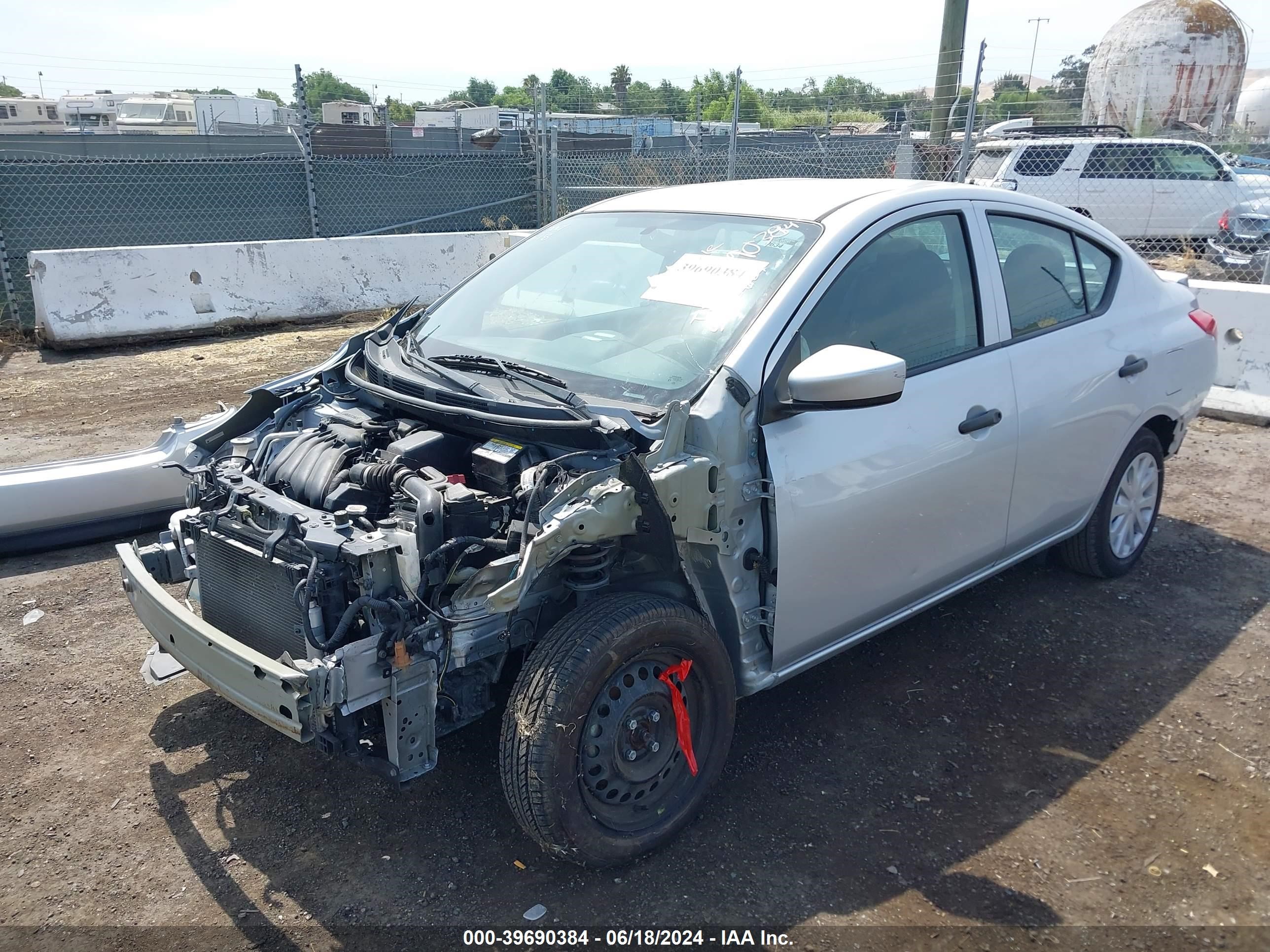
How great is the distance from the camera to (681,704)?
3.02 metres

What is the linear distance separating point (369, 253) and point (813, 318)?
895cm

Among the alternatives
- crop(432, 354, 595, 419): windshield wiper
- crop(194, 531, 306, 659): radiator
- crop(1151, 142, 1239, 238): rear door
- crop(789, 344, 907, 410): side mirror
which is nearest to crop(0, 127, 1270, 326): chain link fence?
crop(1151, 142, 1239, 238): rear door

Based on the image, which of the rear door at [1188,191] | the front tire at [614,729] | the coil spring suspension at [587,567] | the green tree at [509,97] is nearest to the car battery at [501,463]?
the coil spring suspension at [587,567]

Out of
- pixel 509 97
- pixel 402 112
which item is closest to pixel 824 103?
pixel 402 112

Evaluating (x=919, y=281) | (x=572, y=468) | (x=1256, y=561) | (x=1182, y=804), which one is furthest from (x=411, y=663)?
(x=1256, y=561)

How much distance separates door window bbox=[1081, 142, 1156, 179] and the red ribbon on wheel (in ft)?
43.1

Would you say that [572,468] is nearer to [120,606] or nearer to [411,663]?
[411,663]

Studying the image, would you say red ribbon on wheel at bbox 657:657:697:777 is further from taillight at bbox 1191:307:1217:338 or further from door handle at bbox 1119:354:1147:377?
taillight at bbox 1191:307:1217:338

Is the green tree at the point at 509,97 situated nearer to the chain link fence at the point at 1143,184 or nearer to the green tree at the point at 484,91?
the green tree at the point at 484,91

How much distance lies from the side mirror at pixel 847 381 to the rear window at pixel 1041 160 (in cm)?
1236

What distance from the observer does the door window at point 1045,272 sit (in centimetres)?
400

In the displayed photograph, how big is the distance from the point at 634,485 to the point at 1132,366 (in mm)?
2788

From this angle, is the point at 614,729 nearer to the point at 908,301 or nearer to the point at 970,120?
the point at 908,301

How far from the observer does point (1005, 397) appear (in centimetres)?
379
